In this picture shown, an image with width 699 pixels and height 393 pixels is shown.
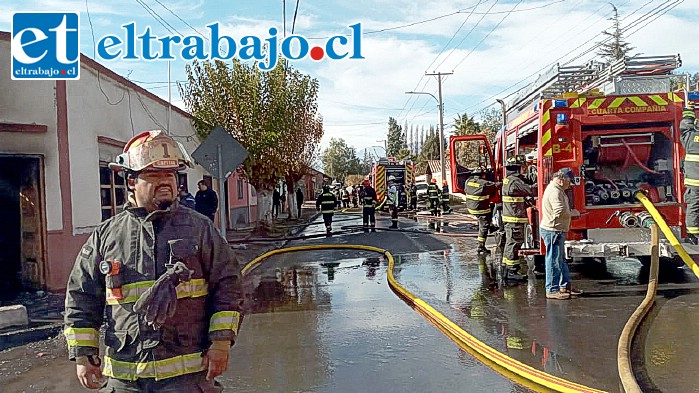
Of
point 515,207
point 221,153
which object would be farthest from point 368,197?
point 515,207

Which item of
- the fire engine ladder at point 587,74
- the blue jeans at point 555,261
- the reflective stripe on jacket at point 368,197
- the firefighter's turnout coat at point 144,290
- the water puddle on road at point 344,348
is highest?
the fire engine ladder at point 587,74

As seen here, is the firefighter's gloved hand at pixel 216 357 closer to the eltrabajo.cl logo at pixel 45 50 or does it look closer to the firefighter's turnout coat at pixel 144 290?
the firefighter's turnout coat at pixel 144 290

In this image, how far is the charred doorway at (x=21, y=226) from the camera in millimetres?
9031

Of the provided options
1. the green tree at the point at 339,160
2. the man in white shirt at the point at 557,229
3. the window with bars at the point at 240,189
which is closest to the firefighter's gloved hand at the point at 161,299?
the man in white shirt at the point at 557,229

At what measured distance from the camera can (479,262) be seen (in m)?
10.6

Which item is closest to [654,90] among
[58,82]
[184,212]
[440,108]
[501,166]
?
[501,166]

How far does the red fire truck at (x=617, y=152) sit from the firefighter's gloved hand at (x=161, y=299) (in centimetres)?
604

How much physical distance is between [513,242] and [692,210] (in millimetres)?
2165

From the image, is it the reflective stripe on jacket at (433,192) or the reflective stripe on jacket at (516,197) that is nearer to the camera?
the reflective stripe on jacket at (516,197)

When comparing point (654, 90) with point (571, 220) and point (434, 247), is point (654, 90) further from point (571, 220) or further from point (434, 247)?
point (434, 247)

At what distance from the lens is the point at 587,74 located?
8.70 m

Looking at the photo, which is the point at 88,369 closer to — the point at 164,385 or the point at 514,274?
the point at 164,385

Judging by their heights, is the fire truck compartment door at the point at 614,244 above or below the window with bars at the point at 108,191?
below

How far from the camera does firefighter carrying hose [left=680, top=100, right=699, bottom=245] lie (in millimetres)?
7168
